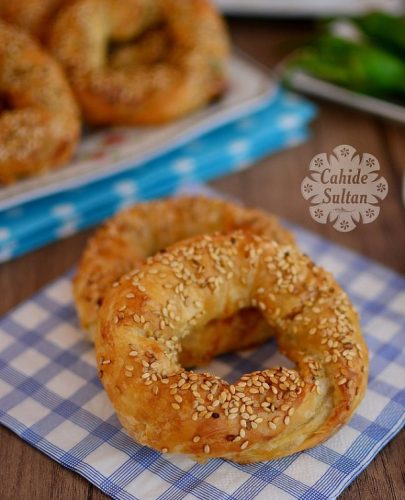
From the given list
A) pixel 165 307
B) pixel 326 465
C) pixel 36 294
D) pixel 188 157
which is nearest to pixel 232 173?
pixel 188 157

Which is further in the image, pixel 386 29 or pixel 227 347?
pixel 386 29

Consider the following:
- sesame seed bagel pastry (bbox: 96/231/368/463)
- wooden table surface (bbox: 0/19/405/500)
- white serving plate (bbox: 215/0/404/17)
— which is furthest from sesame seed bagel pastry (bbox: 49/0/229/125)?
sesame seed bagel pastry (bbox: 96/231/368/463)

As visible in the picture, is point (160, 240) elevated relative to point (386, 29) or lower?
lower

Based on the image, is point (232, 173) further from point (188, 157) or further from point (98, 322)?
point (98, 322)

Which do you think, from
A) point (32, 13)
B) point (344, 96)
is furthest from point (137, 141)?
point (344, 96)

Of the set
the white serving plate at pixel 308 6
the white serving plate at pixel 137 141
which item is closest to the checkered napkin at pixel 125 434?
the white serving plate at pixel 137 141

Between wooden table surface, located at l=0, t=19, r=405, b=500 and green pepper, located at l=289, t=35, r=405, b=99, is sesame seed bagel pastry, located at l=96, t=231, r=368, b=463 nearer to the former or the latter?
wooden table surface, located at l=0, t=19, r=405, b=500

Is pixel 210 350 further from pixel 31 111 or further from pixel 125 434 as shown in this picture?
pixel 31 111

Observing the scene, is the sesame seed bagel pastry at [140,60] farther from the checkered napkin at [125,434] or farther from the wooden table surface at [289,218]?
the checkered napkin at [125,434]
